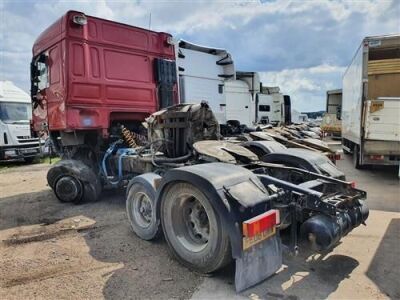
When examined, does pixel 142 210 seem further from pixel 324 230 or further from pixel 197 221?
pixel 324 230

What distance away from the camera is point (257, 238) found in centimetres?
291

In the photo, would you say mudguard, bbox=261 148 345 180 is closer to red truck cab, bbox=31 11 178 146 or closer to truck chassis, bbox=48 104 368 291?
truck chassis, bbox=48 104 368 291

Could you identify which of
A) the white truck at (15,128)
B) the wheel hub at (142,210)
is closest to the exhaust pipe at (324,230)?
the wheel hub at (142,210)

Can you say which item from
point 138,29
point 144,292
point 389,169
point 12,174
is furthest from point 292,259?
point 12,174

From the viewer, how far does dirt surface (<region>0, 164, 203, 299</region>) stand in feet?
10.2

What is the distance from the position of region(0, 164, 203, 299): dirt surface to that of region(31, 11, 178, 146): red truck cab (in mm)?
1700

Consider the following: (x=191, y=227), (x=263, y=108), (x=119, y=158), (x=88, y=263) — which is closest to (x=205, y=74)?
(x=119, y=158)

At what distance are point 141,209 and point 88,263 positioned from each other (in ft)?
3.21

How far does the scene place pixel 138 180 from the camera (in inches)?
171

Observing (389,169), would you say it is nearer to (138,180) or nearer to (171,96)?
(171,96)

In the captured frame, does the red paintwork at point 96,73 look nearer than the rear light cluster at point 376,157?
Yes

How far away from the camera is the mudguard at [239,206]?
2854 mm

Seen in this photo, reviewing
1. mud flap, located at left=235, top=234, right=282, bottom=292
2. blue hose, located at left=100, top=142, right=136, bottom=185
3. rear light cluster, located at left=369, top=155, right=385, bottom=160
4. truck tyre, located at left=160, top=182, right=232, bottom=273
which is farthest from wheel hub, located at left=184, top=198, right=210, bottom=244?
rear light cluster, located at left=369, top=155, right=385, bottom=160

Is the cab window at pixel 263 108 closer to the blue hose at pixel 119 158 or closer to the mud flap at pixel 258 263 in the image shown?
the blue hose at pixel 119 158
